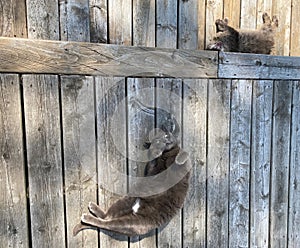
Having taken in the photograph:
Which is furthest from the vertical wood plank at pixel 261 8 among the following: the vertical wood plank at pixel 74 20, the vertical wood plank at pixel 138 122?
A: the vertical wood plank at pixel 74 20

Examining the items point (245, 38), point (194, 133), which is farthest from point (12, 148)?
point (245, 38)

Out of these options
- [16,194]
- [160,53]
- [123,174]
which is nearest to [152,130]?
[123,174]

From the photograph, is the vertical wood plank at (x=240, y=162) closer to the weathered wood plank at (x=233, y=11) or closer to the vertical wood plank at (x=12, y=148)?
the weathered wood plank at (x=233, y=11)

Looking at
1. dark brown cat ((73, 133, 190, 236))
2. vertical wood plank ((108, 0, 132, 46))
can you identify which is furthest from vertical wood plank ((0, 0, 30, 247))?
vertical wood plank ((108, 0, 132, 46))

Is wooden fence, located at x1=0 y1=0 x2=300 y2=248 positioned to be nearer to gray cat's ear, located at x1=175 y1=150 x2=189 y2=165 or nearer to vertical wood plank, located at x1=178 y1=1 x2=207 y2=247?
vertical wood plank, located at x1=178 y1=1 x2=207 y2=247

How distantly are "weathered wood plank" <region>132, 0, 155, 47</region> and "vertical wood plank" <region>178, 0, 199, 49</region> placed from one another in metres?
0.15

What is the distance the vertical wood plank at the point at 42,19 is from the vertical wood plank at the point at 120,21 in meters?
0.24

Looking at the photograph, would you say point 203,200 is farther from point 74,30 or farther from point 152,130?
point 74,30

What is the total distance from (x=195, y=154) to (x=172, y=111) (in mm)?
264

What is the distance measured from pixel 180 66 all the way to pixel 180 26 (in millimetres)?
204

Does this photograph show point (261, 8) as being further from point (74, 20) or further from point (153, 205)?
point (153, 205)

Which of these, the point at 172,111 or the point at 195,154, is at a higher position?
the point at 172,111

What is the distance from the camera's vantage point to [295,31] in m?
1.88

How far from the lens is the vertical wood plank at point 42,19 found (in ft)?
3.96
